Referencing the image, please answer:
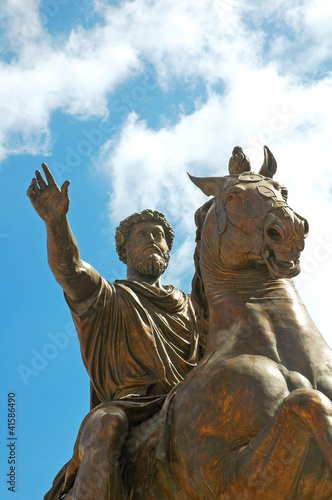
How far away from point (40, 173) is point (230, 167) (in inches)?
66.4

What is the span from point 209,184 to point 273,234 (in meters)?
0.91

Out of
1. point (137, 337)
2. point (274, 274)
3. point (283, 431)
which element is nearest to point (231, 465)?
point (283, 431)

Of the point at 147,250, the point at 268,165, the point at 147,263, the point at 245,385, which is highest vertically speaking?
the point at 147,250

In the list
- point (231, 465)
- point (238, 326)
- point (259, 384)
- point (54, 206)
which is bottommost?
point (231, 465)

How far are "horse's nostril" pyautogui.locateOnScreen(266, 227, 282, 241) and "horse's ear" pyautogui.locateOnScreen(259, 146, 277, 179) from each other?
0.92 m

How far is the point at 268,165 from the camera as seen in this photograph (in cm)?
625

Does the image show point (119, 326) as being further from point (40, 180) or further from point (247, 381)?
point (247, 381)

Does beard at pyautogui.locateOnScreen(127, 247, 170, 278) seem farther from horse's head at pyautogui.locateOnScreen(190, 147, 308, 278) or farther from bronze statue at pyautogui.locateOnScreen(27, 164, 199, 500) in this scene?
horse's head at pyautogui.locateOnScreen(190, 147, 308, 278)

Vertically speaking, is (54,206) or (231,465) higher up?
(54,206)

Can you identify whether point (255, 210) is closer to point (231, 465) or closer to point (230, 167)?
point (230, 167)

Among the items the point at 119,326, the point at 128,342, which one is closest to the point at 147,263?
the point at 119,326

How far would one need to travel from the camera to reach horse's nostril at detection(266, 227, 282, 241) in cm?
538

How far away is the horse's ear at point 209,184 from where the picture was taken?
604cm

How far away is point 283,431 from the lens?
14.7 feet
